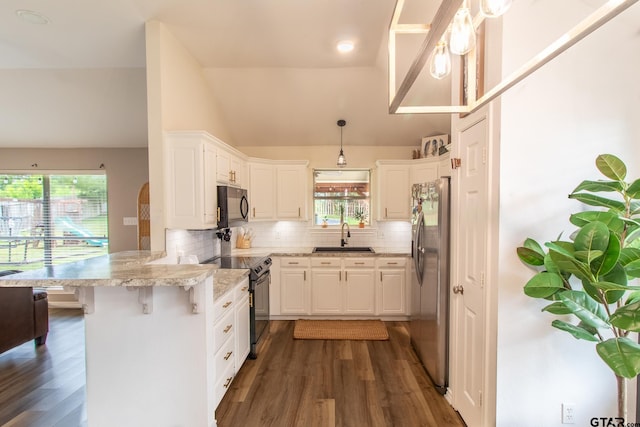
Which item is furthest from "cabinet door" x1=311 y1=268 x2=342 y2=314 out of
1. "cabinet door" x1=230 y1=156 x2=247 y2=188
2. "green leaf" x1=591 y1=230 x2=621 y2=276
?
"green leaf" x1=591 y1=230 x2=621 y2=276

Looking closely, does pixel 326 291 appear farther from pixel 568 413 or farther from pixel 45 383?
pixel 45 383

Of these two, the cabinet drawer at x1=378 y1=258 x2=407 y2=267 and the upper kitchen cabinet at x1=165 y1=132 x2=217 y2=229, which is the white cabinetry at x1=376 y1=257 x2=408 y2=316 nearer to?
the cabinet drawer at x1=378 y1=258 x2=407 y2=267

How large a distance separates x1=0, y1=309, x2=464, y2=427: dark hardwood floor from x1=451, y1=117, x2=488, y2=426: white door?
30 centimetres

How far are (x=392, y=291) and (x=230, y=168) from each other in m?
2.64

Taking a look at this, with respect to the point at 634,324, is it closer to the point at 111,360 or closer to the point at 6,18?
the point at 111,360

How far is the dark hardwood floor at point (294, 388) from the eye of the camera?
7.00 ft

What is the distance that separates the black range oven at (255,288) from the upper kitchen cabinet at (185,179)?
1.97ft

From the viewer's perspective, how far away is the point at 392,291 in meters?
3.87

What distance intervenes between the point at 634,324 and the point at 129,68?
4.49 m

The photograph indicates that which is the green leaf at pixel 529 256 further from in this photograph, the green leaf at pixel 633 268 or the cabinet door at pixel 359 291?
the cabinet door at pixel 359 291

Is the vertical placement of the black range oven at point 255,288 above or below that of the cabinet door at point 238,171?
below

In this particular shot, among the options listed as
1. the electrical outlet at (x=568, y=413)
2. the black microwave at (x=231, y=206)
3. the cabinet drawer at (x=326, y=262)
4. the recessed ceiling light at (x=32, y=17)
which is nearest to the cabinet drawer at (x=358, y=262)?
the cabinet drawer at (x=326, y=262)

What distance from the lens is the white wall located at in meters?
1.66

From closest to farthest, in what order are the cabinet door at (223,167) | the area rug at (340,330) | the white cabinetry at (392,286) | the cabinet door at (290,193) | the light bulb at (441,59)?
the light bulb at (441,59), the cabinet door at (223,167), the area rug at (340,330), the white cabinetry at (392,286), the cabinet door at (290,193)
